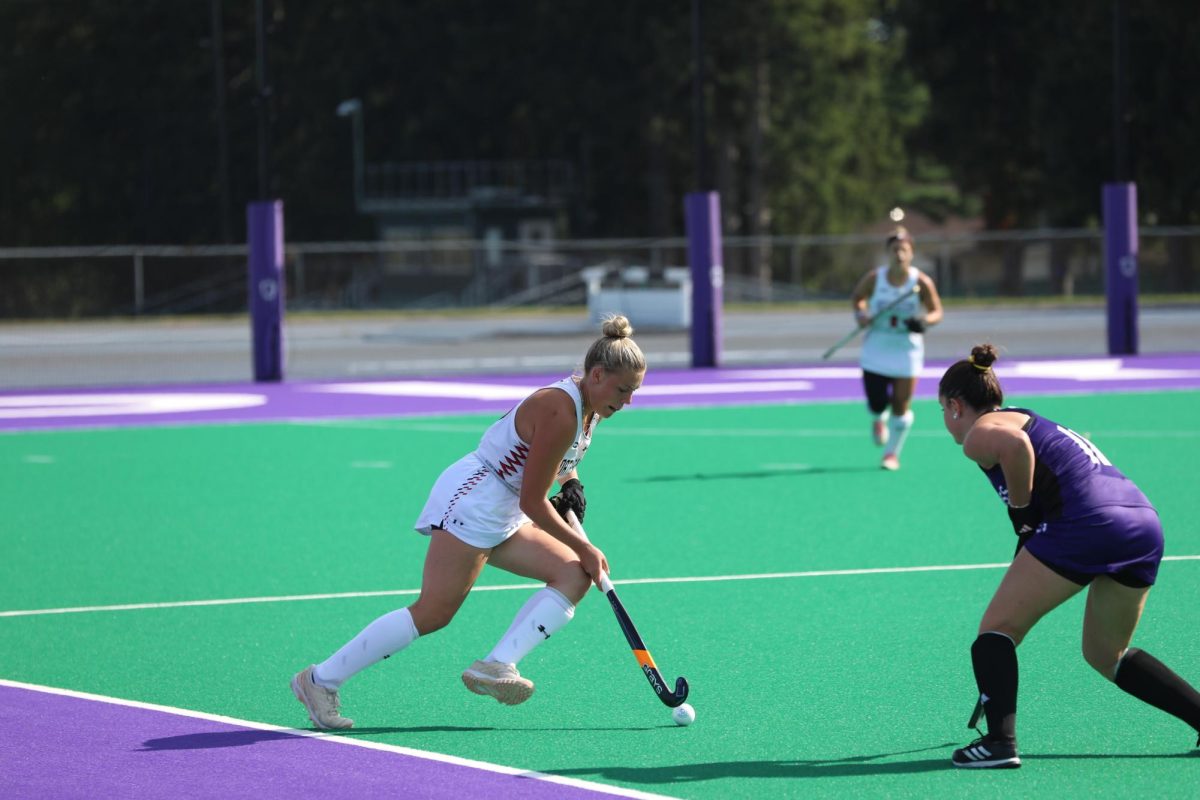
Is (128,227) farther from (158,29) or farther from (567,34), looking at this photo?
(567,34)

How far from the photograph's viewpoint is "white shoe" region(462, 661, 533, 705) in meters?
6.53

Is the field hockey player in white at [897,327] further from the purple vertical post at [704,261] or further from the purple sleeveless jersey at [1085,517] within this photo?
the purple vertical post at [704,261]

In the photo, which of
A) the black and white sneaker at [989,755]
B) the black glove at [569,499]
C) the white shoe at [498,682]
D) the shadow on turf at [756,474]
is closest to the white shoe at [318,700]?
the white shoe at [498,682]

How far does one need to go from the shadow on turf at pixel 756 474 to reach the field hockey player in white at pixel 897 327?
28cm

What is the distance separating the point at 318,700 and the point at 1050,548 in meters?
2.78

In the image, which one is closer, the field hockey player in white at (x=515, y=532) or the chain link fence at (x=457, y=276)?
the field hockey player in white at (x=515, y=532)

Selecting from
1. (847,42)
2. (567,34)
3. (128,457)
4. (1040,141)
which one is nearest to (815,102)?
(847,42)

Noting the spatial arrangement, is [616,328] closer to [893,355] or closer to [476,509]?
[476,509]

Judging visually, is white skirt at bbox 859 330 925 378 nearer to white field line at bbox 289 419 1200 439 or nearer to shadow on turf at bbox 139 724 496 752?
white field line at bbox 289 419 1200 439

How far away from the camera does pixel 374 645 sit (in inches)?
264

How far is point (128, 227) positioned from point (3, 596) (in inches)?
2217

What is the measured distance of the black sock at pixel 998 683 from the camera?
6117 millimetres

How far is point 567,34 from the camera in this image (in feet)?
202

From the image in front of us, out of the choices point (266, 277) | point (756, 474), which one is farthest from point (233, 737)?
point (266, 277)
